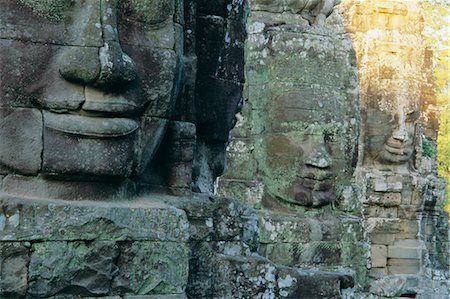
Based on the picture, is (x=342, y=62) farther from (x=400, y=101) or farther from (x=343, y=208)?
(x=400, y=101)

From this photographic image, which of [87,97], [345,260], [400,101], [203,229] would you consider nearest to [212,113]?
[203,229]

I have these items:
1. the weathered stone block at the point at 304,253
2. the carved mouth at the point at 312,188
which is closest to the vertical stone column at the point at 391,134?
the weathered stone block at the point at 304,253

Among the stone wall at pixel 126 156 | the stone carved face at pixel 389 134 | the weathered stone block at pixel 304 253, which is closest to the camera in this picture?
the stone wall at pixel 126 156

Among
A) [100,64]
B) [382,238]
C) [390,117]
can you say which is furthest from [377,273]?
[100,64]

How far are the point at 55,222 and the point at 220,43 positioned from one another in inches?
69.1

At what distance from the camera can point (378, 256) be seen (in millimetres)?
14844

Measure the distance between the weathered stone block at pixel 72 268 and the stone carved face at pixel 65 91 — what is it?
33 centimetres

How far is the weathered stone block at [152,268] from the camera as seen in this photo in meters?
4.56

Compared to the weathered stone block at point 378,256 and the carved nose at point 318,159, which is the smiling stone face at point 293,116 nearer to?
the carved nose at point 318,159

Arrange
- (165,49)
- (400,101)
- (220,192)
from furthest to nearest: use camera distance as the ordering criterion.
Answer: (400,101) < (220,192) < (165,49)

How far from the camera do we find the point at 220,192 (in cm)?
1080

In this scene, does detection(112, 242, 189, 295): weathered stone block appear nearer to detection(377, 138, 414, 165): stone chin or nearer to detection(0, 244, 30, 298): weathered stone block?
detection(0, 244, 30, 298): weathered stone block

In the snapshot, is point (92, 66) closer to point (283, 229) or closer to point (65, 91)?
point (65, 91)

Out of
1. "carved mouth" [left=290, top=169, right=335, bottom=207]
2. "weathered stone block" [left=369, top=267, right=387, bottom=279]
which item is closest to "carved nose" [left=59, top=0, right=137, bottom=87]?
"carved mouth" [left=290, top=169, right=335, bottom=207]
